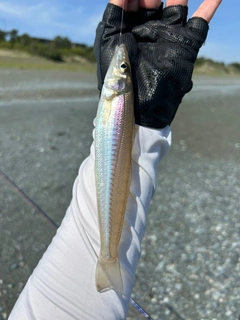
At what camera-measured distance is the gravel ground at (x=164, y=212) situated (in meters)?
2.63

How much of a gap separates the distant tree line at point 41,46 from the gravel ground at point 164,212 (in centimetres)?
1798

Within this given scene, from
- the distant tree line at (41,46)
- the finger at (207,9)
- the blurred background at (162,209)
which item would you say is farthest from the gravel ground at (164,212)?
the distant tree line at (41,46)

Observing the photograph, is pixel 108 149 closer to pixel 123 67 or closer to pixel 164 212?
pixel 123 67

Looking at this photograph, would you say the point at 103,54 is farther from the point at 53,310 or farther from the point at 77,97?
the point at 77,97

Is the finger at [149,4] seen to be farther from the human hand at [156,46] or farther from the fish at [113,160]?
the fish at [113,160]

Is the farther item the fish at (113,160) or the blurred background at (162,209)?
the blurred background at (162,209)

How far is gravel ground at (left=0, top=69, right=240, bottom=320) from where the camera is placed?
104 inches

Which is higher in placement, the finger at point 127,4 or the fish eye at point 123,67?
the finger at point 127,4

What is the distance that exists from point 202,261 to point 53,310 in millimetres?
2237

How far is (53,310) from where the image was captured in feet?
3.65

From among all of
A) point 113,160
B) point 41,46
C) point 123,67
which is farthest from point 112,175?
point 41,46

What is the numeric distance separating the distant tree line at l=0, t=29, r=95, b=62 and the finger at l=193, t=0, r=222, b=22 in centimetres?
2415

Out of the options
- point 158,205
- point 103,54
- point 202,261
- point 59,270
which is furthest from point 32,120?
point 59,270

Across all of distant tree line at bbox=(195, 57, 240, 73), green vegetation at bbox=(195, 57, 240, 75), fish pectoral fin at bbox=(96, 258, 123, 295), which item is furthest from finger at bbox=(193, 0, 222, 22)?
distant tree line at bbox=(195, 57, 240, 73)
